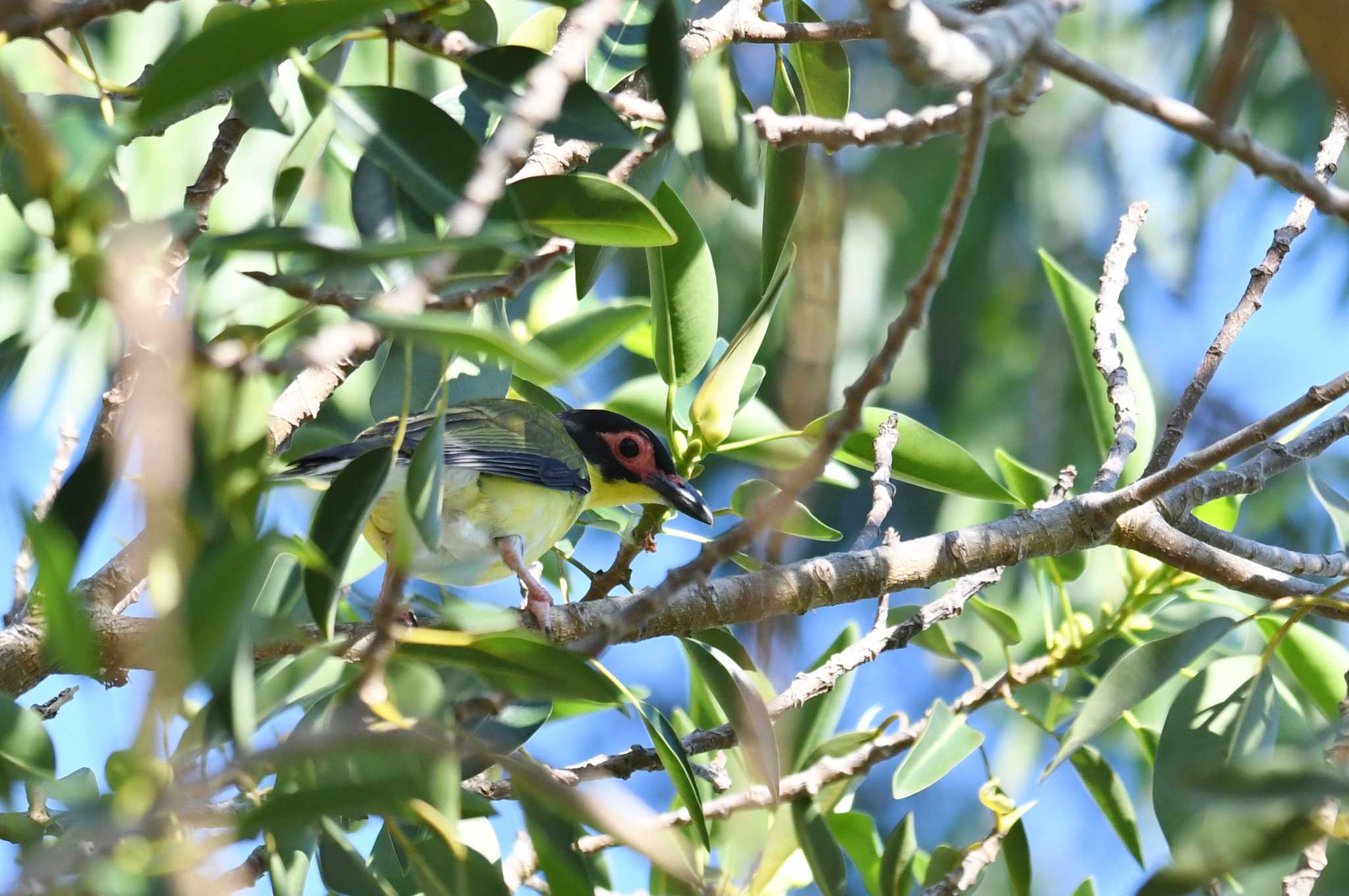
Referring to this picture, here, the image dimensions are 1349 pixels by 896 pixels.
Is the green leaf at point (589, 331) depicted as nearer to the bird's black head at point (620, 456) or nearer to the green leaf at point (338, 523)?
the bird's black head at point (620, 456)

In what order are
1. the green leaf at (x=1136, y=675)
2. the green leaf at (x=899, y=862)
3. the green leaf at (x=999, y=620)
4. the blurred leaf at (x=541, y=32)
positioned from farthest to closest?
1. the green leaf at (x=999, y=620)
2. the blurred leaf at (x=541, y=32)
3. the green leaf at (x=899, y=862)
4. the green leaf at (x=1136, y=675)

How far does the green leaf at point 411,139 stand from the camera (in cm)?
139

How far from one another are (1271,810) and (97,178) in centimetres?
132

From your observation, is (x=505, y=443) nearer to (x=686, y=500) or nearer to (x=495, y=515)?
(x=495, y=515)

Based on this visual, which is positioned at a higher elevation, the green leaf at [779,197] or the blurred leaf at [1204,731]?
the green leaf at [779,197]

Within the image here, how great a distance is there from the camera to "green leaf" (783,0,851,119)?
7.78 ft

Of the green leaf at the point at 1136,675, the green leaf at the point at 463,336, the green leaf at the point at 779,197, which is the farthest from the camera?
the green leaf at the point at 779,197

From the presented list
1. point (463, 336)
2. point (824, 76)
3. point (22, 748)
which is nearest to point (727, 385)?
point (824, 76)

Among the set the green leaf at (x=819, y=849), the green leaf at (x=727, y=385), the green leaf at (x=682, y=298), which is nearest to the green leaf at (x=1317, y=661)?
the green leaf at (x=819, y=849)

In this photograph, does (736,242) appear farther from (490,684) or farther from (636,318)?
(490,684)

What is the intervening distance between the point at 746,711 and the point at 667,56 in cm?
96

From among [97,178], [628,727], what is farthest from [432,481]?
[628,727]

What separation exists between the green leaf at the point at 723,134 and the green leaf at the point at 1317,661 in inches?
58.9

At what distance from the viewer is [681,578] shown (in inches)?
48.8
